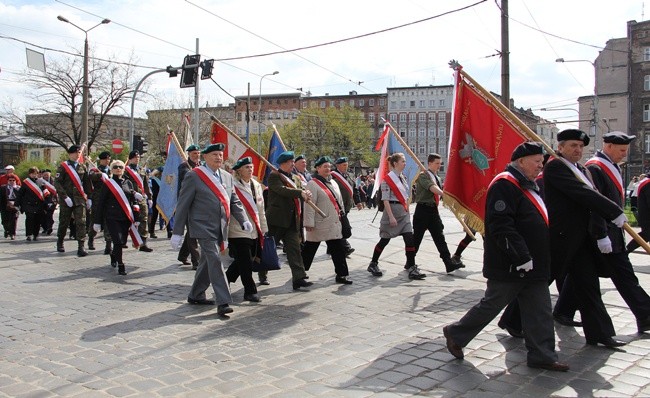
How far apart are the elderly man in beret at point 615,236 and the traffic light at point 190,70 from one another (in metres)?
Result: 17.1

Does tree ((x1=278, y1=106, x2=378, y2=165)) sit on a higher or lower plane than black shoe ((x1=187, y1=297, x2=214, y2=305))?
higher

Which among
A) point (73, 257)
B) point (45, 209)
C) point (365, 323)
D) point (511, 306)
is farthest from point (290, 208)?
point (45, 209)

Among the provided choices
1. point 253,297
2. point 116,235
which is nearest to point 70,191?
point 116,235

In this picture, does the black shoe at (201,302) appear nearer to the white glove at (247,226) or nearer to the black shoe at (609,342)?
the white glove at (247,226)

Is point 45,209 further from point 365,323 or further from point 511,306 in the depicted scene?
point 511,306

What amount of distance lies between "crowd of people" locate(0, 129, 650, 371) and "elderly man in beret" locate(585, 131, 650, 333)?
0.4 inches

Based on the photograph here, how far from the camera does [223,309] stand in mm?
6738

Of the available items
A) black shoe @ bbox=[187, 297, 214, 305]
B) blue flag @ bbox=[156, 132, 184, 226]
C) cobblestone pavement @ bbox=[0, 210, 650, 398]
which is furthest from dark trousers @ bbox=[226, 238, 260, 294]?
blue flag @ bbox=[156, 132, 184, 226]

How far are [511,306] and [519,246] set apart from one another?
1267 millimetres

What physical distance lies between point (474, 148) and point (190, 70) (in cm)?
1517

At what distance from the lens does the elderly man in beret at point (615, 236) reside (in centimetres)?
560

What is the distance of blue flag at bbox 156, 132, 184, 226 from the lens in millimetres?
12031

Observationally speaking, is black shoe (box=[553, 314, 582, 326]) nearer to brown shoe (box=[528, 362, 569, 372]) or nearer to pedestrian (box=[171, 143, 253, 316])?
brown shoe (box=[528, 362, 569, 372])

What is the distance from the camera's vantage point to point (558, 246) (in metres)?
5.70
